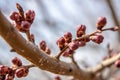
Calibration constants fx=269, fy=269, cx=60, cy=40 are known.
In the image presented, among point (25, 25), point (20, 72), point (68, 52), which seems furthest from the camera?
point (68, 52)

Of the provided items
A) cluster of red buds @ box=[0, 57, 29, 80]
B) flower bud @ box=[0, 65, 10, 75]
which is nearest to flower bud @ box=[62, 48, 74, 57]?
cluster of red buds @ box=[0, 57, 29, 80]

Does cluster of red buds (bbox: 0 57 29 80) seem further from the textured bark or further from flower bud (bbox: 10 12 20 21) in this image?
flower bud (bbox: 10 12 20 21)

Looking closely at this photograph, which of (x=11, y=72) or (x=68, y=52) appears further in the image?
(x=68, y=52)

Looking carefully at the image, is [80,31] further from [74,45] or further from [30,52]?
[30,52]

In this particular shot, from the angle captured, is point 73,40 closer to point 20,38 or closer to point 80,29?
point 80,29

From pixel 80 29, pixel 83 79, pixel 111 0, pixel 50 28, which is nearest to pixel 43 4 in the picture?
pixel 50 28

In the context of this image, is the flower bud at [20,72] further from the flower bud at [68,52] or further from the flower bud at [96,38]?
the flower bud at [96,38]

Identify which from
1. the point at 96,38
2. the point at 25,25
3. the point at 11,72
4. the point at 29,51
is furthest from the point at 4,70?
the point at 96,38
